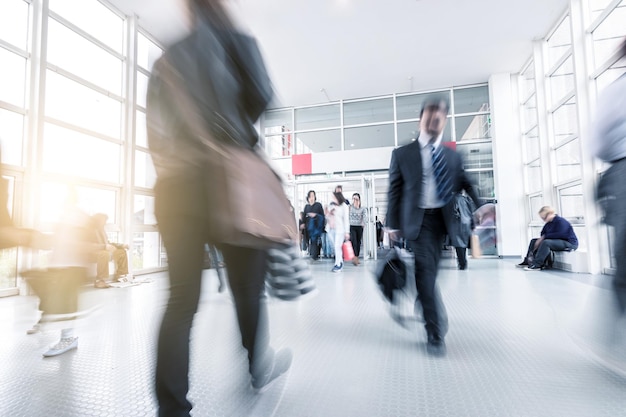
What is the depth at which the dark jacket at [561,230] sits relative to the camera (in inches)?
205

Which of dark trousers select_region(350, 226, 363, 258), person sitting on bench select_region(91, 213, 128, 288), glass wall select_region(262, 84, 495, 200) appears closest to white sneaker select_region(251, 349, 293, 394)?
person sitting on bench select_region(91, 213, 128, 288)

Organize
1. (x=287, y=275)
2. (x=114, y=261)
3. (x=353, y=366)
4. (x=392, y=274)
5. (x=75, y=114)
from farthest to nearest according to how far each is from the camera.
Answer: (x=75, y=114), (x=114, y=261), (x=392, y=274), (x=353, y=366), (x=287, y=275)

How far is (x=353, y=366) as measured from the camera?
5.25ft

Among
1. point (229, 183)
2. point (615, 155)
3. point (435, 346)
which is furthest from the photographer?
point (435, 346)

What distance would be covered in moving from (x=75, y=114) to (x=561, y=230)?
7.62 m

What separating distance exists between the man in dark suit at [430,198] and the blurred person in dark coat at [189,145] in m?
1.10

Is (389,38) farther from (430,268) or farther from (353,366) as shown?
(353,366)

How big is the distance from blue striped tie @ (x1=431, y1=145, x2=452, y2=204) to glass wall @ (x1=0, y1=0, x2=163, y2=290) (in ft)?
9.56

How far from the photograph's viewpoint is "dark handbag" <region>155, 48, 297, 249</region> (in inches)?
32.2

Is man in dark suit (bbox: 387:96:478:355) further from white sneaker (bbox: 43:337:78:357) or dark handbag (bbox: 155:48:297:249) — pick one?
white sneaker (bbox: 43:337:78:357)

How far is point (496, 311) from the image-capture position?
2.61 meters

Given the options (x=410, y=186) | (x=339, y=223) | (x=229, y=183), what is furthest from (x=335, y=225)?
(x=229, y=183)

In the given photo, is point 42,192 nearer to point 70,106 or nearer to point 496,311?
point 70,106

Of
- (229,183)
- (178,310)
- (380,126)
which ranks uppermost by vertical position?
(380,126)
